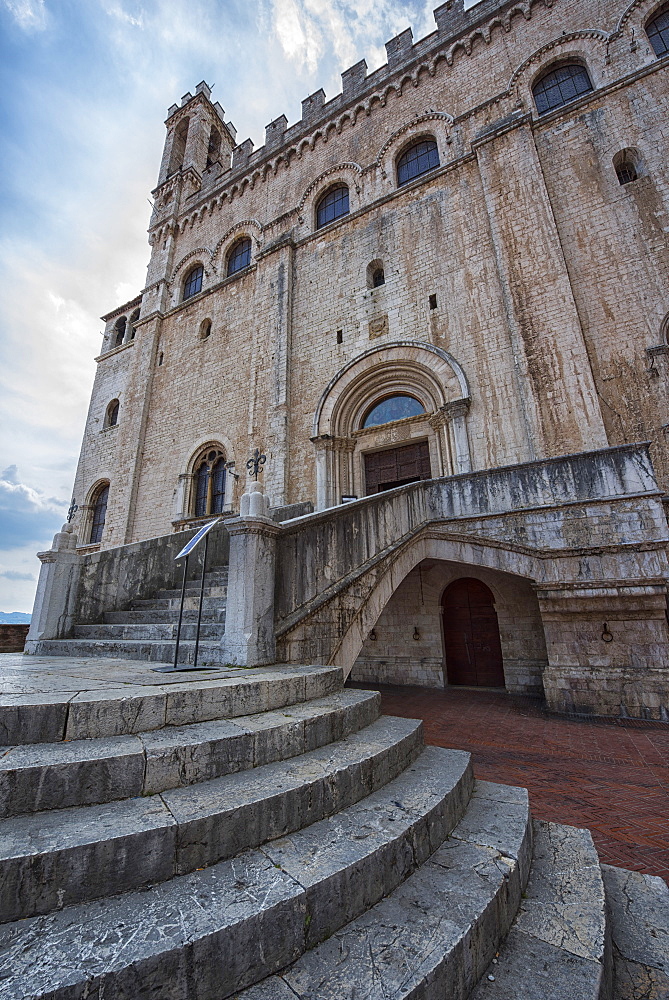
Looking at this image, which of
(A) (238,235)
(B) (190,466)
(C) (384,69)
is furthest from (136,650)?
(C) (384,69)

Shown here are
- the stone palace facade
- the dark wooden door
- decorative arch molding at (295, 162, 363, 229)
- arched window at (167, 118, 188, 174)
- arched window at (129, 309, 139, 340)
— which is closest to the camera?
the stone palace facade

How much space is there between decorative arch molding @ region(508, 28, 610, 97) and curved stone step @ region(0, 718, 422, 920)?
16.0 metres

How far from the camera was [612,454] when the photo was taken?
6086 millimetres

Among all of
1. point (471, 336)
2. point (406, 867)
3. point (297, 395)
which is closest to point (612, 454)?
point (471, 336)

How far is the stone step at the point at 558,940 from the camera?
1.56 metres

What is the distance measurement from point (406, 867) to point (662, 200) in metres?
12.9

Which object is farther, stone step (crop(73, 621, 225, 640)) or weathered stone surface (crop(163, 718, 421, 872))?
stone step (crop(73, 621, 225, 640))

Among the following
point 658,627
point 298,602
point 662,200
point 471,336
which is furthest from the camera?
point 471,336

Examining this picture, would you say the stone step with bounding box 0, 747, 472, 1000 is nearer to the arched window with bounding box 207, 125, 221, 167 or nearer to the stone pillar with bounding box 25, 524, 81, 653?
the stone pillar with bounding box 25, 524, 81, 653

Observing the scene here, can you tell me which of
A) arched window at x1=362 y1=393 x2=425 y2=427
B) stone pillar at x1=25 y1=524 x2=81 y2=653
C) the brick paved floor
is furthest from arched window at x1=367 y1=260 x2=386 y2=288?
the brick paved floor

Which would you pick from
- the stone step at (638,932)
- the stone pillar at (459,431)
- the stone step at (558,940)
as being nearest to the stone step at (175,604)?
the stone step at (558,940)

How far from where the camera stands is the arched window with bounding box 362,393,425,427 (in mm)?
10633

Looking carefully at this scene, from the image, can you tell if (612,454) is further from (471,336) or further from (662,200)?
(662,200)

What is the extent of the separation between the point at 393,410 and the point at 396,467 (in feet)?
5.20
